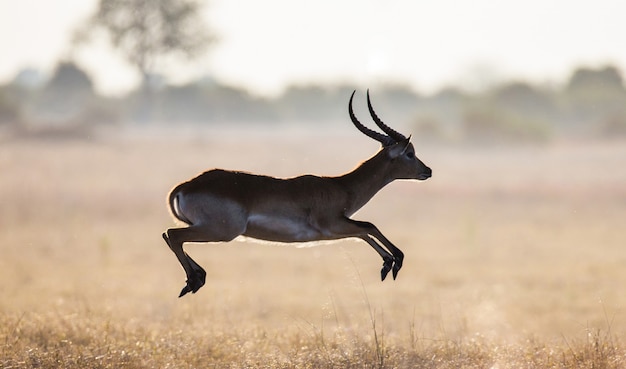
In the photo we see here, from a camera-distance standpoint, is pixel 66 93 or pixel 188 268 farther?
pixel 66 93

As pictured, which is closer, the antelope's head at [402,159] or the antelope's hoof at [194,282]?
the antelope's hoof at [194,282]

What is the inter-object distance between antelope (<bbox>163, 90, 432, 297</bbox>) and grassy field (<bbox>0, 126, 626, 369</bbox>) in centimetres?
130

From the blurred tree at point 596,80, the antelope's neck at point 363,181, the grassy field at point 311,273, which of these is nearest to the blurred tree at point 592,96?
the blurred tree at point 596,80

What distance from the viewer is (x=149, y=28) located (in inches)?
2985

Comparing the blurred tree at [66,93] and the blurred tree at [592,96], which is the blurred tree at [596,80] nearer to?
the blurred tree at [592,96]

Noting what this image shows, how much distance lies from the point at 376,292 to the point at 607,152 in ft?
124

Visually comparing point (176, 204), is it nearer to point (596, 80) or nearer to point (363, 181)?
point (363, 181)

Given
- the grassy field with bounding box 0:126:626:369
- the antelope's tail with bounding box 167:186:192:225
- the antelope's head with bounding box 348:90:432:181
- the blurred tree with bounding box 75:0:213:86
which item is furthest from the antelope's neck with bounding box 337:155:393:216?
the blurred tree with bounding box 75:0:213:86

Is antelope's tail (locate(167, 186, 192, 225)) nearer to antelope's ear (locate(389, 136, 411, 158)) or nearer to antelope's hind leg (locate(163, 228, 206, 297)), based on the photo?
antelope's hind leg (locate(163, 228, 206, 297))

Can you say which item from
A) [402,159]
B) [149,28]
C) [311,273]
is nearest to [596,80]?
[149,28]

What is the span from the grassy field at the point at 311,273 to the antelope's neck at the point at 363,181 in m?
1.24

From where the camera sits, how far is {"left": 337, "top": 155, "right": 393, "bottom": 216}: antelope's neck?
9773 millimetres

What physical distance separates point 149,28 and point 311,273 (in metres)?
51.1

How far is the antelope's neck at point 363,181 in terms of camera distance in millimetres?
9773
